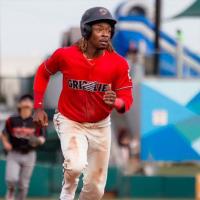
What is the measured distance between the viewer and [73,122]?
1105cm

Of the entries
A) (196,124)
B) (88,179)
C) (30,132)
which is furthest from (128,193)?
(88,179)

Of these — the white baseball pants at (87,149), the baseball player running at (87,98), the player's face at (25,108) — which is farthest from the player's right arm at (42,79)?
the player's face at (25,108)

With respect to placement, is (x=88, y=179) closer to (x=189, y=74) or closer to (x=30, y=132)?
(x=30, y=132)

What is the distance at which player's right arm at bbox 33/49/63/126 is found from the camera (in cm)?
1098

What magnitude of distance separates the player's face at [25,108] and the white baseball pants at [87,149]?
176 inches

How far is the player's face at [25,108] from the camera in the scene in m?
15.6

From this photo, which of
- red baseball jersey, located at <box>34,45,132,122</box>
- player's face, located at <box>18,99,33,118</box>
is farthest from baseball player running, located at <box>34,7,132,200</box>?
player's face, located at <box>18,99,33,118</box>

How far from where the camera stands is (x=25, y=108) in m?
15.8

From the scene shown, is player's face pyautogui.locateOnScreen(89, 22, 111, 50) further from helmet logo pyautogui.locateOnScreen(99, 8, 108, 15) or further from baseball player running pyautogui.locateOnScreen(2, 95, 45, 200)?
baseball player running pyautogui.locateOnScreen(2, 95, 45, 200)

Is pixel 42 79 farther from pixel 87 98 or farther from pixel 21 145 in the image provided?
pixel 21 145

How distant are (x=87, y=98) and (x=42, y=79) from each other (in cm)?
55

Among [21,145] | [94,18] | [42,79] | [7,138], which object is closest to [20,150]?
[21,145]

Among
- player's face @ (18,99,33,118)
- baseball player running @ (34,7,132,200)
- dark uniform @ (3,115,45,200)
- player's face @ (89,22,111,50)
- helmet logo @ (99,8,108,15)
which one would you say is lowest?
dark uniform @ (3,115,45,200)

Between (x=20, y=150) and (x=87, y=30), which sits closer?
(x=87, y=30)
